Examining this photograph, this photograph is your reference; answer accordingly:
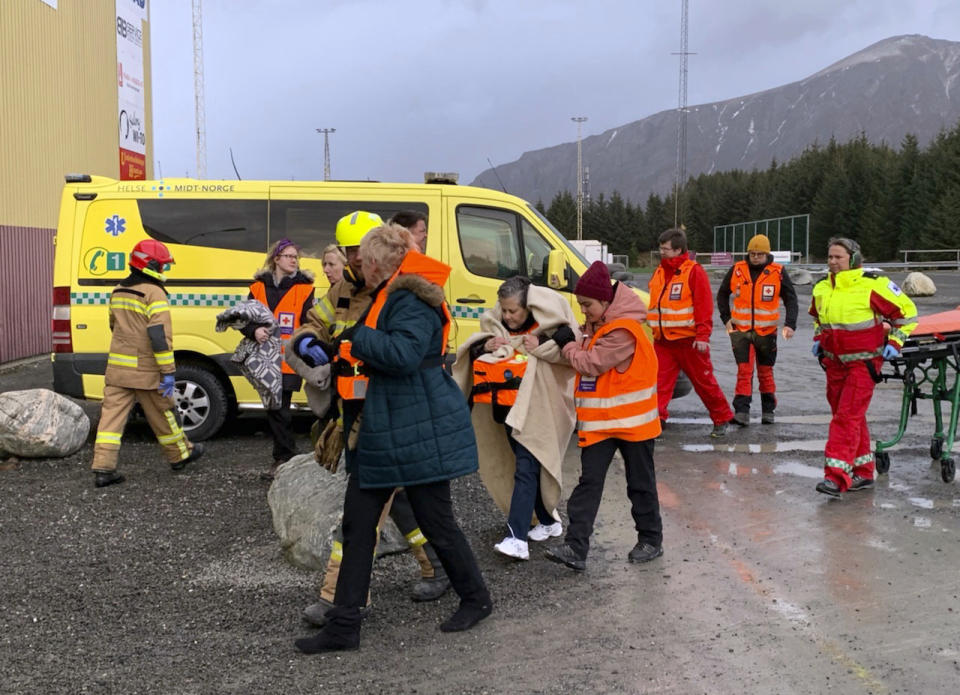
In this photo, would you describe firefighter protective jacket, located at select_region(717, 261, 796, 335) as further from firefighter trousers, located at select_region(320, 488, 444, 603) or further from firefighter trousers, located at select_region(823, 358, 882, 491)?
firefighter trousers, located at select_region(320, 488, 444, 603)

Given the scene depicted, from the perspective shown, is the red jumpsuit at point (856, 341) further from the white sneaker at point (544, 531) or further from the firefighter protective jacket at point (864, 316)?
the white sneaker at point (544, 531)

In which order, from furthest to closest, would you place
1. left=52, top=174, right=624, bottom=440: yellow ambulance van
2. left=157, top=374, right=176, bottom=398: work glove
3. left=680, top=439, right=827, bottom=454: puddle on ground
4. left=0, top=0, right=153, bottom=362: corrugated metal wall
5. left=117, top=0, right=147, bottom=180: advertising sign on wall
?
left=117, top=0, right=147, bottom=180: advertising sign on wall
left=0, top=0, right=153, bottom=362: corrugated metal wall
left=52, top=174, right=624, bottom=440: yellow ambulance van
left=680, top=439, right=827, bottom=454: puddle on ground
left=157, top=374, right=176, bottom=398: work glove

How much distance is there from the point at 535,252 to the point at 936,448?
3719mm

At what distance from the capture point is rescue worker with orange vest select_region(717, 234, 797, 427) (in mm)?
9812

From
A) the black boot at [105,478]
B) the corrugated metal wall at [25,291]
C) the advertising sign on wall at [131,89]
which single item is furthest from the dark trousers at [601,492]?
the advertising sign on wall at [131,89]

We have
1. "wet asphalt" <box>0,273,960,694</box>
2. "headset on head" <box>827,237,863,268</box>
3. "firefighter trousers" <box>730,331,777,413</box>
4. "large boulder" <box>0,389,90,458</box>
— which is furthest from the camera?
"firefighter trousers" <box>730,331,777,413</box>

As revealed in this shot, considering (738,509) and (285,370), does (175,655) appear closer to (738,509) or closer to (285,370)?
(285,370)

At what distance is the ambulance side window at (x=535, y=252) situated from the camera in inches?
362

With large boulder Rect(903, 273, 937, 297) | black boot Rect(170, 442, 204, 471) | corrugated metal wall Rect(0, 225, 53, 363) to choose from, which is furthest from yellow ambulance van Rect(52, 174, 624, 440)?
large boulder Rect(903, 273, 937, 297)

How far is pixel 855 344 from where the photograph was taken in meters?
6.95

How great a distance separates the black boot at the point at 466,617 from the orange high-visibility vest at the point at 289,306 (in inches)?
124

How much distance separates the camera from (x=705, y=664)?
4188 mm

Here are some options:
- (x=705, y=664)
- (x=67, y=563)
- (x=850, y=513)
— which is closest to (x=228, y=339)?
(x=67, y=563)

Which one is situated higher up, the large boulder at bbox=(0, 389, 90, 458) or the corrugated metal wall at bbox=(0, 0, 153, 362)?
the corrugated metal wall at bbox=(0, 0, 153, 362)
